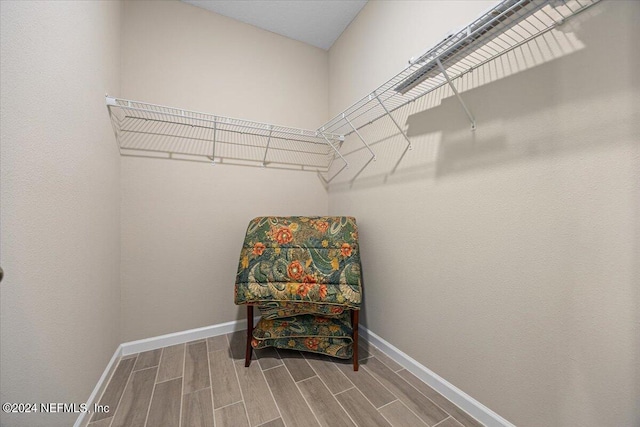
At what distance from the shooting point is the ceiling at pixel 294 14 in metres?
1.75

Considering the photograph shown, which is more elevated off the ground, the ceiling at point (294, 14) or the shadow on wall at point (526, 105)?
the ceiling at point (294, 14)

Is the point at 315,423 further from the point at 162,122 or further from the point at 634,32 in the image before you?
the point at 162,122

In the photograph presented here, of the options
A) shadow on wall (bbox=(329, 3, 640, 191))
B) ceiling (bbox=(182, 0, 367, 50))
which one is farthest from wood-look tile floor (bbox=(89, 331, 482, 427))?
ceiling (bbox=(182, 0, 367, 50))

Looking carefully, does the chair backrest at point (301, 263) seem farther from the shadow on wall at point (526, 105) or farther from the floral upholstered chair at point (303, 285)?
the shadow on wall at point (526, 105)

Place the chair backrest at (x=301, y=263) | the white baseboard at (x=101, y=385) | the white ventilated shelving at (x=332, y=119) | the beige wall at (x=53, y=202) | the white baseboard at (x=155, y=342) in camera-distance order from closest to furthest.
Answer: the beige wall at (x=53, y=202) → the white ventilated shelving at (x=332, y=119) → the white baseboard at (x=101, y=385) → the white baseboard at (x=155, y=342) → the chair backrest at (x=301, y=263)

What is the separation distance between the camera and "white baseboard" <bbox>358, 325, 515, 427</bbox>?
1041 millimetres

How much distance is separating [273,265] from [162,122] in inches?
50.8

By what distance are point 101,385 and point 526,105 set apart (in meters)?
2.40

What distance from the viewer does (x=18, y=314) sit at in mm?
721

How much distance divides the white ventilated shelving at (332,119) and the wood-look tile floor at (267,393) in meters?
1.36

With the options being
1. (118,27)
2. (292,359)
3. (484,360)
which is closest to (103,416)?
(292,359)

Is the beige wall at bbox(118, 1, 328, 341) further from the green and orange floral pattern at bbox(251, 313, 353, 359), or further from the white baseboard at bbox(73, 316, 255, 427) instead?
the green and orange floral pattern at bbox(251, 313, 353, 359)

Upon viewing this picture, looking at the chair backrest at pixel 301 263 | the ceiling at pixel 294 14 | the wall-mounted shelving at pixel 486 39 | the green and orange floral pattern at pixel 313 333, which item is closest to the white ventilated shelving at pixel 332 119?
the wall-mounted shelving at pixel 486 39

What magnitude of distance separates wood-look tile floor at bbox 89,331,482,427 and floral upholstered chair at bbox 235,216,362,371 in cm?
11
